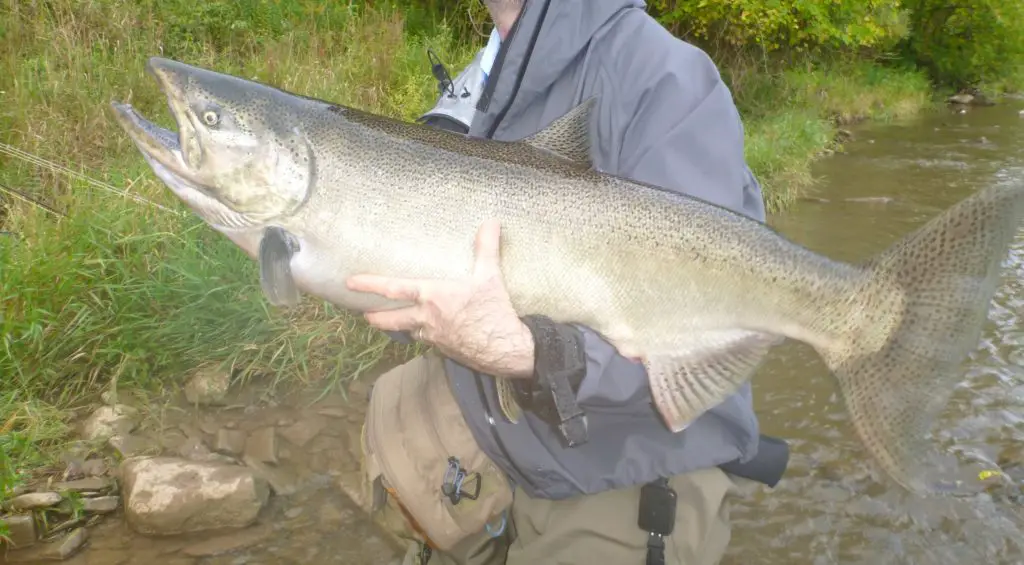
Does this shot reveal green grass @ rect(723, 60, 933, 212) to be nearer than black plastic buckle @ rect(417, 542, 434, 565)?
No

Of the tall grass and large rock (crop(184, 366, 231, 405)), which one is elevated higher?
the tall grass

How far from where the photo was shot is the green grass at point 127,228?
3502 millimetres

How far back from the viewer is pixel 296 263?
2025mm

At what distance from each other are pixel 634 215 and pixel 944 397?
925 millimetres

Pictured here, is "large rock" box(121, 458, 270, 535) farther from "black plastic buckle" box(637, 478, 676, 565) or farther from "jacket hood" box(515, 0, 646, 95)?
"jacket hood" box(515, 0, 646, 95)

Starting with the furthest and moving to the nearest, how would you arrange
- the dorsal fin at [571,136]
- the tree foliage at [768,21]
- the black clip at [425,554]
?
the tree foliage at [768,21], the black clip at [425,554], the dorsal fin at [571,136]

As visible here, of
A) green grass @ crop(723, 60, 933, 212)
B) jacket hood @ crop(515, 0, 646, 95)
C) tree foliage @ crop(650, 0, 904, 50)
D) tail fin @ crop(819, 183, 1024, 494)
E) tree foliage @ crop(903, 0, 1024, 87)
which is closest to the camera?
tail fin @ crop(819, 183, 1024, 494)

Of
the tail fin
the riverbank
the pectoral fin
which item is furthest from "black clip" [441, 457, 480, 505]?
the riverbank

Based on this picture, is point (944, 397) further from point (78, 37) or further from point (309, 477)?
point (78, 37)

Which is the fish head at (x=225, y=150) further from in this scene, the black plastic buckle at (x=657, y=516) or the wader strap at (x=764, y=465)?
the wader strap at (x=764, y=465)

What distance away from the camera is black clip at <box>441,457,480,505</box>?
2281mm

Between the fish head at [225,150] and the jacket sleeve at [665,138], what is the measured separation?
0.95 metres

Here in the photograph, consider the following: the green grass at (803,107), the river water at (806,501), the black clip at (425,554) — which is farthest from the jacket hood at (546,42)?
the green grass at (803,107)

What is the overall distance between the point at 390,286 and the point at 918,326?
1414 mm
